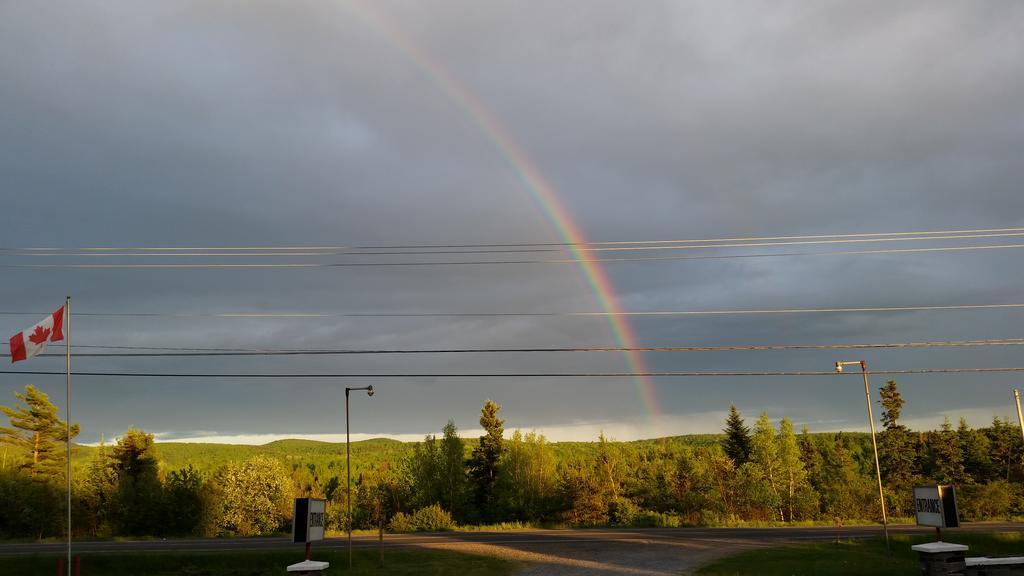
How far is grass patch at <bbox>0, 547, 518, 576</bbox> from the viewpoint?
35219 millimetres

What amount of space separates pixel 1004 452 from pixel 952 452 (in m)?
11.0

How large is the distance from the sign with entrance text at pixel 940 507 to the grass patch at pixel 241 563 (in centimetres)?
1780

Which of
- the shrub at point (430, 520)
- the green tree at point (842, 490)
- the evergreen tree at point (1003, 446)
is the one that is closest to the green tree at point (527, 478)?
the shrub at point (430, 520)

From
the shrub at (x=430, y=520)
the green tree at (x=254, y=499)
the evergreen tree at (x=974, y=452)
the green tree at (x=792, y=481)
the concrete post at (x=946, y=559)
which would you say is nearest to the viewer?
the concrete post at (x=946, y=559)

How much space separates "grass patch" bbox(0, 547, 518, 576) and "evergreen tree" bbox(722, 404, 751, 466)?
2451 inches

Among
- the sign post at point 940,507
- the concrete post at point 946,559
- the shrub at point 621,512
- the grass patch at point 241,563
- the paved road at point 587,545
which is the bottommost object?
the shrub at point 621,512

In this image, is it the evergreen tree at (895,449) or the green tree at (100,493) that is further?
the evergreen tree at (895,449)

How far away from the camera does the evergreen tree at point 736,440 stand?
92125 mm

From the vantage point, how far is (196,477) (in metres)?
80.1

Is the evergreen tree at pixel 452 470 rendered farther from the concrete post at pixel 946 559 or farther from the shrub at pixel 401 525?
the concrete post at pixel 946 559

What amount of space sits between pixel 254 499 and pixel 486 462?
27136mm

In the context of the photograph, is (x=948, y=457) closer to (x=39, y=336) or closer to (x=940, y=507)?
(x=940, y=507)

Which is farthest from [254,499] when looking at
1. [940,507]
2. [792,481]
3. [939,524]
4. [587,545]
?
[940,507]

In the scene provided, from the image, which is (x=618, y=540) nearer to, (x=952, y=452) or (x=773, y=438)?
(x=773, y=438)
